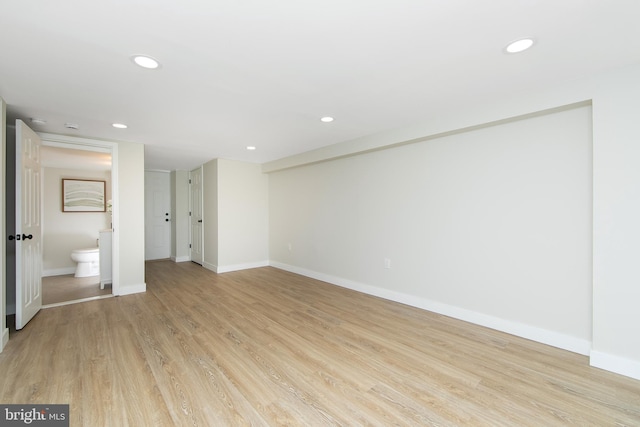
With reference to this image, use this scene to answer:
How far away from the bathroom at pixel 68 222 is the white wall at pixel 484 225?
14.1ft

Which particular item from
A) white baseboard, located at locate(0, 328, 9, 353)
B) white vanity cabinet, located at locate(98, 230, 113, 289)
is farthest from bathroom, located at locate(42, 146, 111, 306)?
→ white baseboard, located at locate(0, 328, 9, 353)

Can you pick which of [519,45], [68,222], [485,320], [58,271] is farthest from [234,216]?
[519,45]

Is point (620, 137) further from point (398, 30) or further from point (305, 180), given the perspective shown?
point (305, 180)

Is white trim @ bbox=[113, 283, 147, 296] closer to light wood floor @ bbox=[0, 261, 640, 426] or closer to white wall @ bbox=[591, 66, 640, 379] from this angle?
light wood floor @ bbox=[0, 261, 640, 426]

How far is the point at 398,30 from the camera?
61.7 inches

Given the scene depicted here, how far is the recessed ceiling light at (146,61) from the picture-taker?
1793mm

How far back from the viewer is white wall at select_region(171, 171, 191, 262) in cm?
652

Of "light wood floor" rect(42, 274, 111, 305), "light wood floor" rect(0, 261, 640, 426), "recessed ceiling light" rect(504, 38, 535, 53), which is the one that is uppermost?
"recessed ceiling light" rect(504, 38, 535, 53)

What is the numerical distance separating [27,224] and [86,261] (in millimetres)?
2513

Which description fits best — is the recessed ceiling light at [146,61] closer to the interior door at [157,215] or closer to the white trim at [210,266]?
the white trim at [210,266]

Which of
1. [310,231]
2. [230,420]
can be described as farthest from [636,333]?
[310,231]

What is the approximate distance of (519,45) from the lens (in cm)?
171

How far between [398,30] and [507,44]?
73cm

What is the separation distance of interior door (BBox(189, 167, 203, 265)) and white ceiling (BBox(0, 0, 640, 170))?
310 cm
